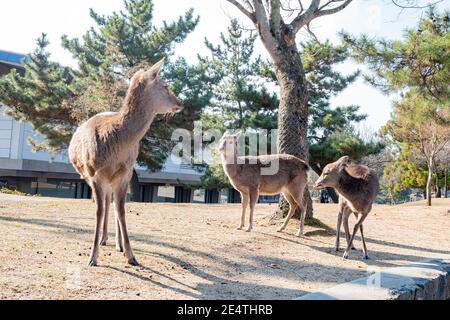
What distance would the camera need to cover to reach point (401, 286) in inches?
173

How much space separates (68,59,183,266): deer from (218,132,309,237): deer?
352 centimetres

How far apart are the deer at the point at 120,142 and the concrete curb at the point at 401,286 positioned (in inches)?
78.9

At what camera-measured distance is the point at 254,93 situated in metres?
22.0

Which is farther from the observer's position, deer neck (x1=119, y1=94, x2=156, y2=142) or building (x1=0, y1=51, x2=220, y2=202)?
building (x1=0, y1=51, x2=220, y2=202)

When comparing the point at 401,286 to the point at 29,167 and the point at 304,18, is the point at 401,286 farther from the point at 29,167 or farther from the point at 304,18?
the point at 29,167

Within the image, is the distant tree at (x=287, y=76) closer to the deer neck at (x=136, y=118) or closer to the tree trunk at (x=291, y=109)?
the tree trunk at (x=291, y=109)

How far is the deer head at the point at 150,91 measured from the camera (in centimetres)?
473

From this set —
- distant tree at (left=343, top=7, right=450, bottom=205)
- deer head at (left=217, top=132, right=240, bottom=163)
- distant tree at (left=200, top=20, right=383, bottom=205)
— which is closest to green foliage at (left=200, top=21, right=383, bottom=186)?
distant tree at (left=200, top=20, right=383, bottom=205)

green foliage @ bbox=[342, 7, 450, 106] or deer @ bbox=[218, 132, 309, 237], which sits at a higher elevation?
green foliage @ bbox=[342, 7, 450, 106]

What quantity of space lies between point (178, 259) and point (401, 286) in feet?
7.51

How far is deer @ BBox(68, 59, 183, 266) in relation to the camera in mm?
4473

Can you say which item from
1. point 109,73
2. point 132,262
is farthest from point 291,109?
point 109,73

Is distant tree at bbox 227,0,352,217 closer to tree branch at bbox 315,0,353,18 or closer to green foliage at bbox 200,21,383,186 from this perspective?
tree branch at bbox 315,0,353,18
